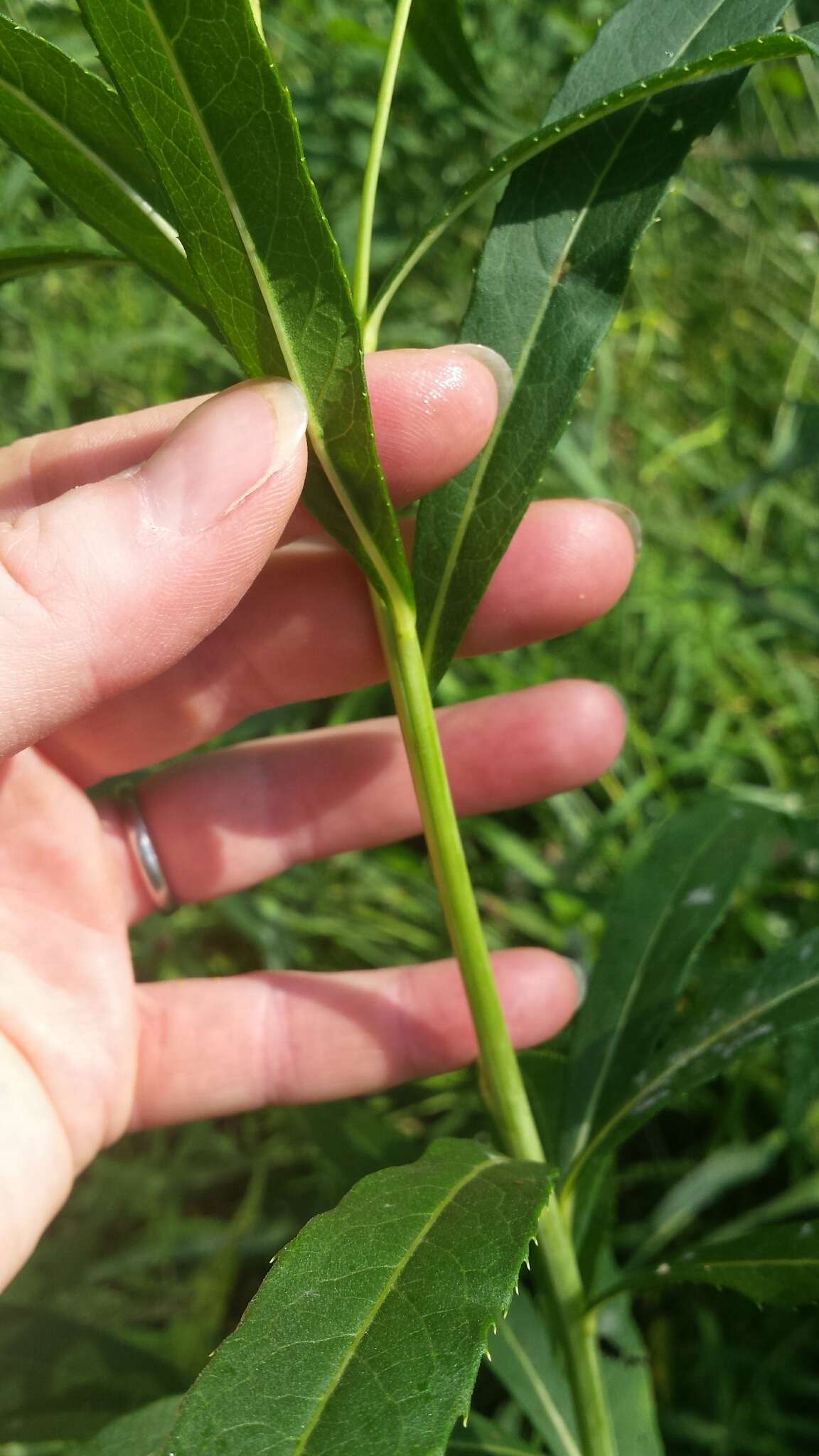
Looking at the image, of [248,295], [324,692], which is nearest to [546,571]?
[324,692]

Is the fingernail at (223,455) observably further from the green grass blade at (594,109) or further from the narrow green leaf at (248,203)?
the green grass blade at (594,109)

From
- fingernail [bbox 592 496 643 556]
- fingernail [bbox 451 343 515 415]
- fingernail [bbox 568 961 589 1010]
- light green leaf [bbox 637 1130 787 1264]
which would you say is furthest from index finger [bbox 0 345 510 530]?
light green leaf [bbox 637 1130 787 1264]

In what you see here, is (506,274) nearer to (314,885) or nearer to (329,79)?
(329,79)

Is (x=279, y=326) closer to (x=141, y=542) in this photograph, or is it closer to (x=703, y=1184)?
(x=141, y=542)

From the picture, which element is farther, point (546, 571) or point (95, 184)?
point (546, 571)

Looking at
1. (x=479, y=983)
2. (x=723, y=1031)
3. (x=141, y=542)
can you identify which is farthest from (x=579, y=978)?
(x=141, y=542)

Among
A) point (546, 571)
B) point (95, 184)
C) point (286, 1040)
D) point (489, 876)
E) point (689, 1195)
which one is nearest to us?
point (95, 184)
